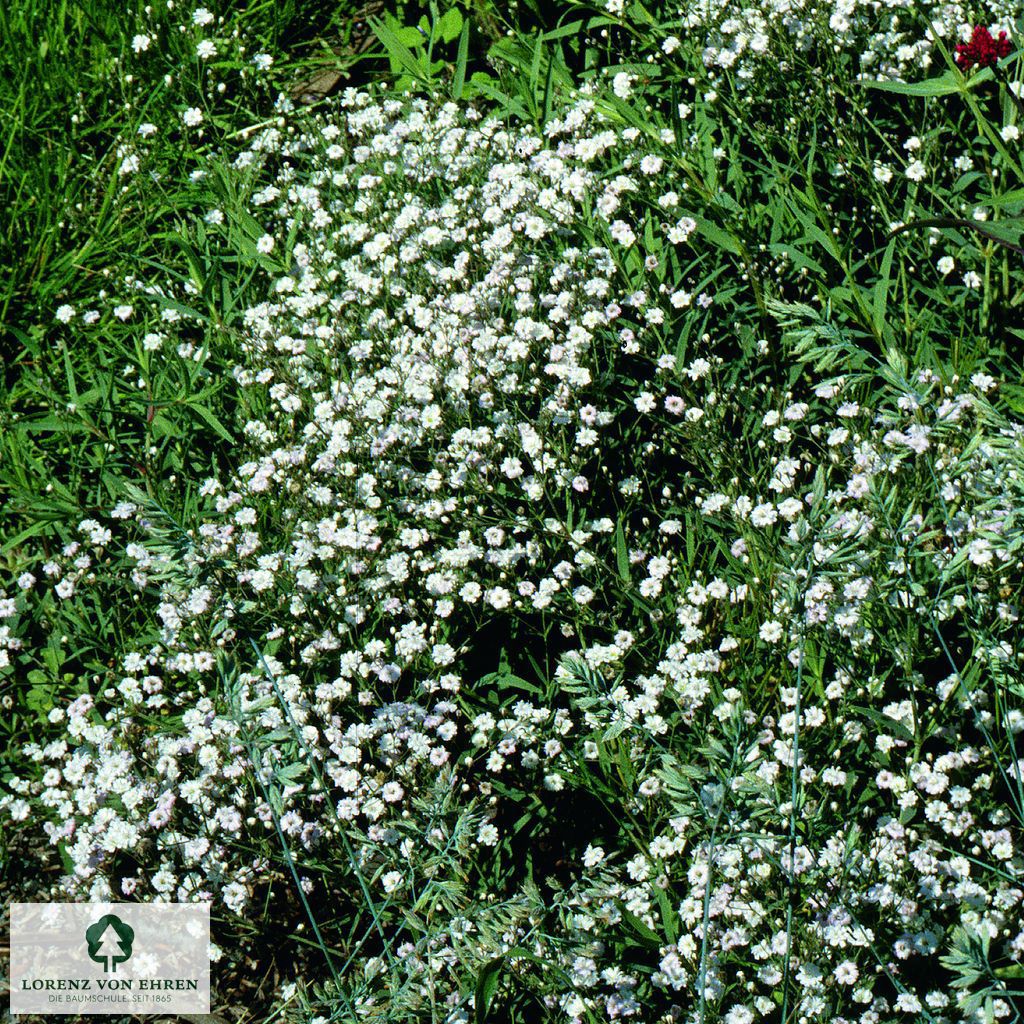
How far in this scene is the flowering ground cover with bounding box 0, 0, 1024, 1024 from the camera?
2760mm

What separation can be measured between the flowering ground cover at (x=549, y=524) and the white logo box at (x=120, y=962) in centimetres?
10

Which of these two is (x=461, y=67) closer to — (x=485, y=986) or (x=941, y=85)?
(x=941, y=85)

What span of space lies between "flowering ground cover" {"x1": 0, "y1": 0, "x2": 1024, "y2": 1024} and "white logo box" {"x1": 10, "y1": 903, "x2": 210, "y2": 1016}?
10 cm

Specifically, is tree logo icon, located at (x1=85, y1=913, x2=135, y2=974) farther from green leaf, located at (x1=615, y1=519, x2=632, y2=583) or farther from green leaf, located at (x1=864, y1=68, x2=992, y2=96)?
green leaf, located at (x1=864, y1=68, x2=992, y2=96)

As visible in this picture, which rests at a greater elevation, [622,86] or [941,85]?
[622,86]

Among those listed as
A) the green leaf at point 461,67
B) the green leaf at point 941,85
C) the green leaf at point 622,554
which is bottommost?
the green leaf at point 622,554

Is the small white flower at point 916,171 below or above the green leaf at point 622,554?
above

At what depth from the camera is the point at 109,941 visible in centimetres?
317

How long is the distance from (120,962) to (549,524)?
1.71m

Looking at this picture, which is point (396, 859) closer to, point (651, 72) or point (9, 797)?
point (9, 797)

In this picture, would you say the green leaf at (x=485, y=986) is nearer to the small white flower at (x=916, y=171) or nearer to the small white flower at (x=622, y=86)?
the small white flower at (x=916, y=171)

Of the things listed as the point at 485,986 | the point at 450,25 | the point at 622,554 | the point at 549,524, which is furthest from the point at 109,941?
the point at 450,25

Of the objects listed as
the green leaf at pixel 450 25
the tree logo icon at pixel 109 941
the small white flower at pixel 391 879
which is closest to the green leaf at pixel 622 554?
the small white flower at pixel 391 879

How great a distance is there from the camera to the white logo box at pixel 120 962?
10.2 feet
